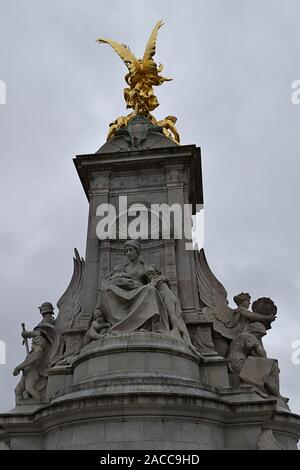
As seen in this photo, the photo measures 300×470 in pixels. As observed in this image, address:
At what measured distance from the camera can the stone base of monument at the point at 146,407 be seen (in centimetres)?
1180

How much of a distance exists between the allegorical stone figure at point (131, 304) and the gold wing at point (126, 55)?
29.3 feet

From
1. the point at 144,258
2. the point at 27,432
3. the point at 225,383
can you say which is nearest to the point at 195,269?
the point at 144,258

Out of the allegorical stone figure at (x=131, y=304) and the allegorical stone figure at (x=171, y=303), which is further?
the allegorical stone figure at (x=171, y=303)

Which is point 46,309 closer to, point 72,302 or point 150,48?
point 72,302

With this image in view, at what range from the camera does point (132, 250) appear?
15297 millimetres

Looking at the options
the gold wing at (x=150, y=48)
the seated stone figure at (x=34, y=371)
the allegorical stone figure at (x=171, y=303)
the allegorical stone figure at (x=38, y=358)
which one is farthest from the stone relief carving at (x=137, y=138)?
the seated stone figure at (x=34, y=371)

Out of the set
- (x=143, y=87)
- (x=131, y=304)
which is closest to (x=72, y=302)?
(x=131, y=304)

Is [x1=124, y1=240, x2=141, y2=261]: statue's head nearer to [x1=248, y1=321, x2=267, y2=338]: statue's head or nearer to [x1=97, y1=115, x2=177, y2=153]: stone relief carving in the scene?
[x1=248, y1=321, x2=267, y2=338]: statue's head

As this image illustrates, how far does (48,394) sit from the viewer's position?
14625 mm

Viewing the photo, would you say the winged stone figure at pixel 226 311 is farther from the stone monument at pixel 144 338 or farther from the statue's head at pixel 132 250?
the statue's head at pixel 132 250

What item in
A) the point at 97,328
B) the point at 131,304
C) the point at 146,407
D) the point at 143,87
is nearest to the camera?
the point at 146,407

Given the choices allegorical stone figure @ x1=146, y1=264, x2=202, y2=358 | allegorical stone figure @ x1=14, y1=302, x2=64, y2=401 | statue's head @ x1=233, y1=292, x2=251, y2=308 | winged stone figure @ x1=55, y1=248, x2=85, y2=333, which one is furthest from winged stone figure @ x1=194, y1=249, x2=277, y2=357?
allegorical stone figure @ x1=14, y1=302, x2=64, y2=401

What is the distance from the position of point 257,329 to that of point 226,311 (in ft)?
4.21
